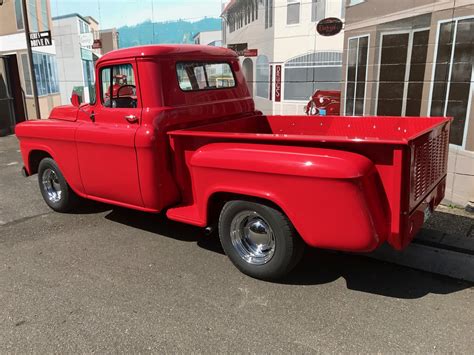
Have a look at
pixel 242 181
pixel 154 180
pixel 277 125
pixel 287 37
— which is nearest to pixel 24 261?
pixel 154 180

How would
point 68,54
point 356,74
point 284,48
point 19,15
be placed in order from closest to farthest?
point 356,74 → point 284,48 → point 68,54 → point 19,15

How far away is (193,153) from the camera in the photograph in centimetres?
381

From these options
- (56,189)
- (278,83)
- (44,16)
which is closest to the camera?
(56,189)

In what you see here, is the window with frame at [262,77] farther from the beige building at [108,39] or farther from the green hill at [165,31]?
the beige building at [108,39]

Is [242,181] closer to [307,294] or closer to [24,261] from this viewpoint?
[307,294]

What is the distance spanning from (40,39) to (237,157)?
10.1m

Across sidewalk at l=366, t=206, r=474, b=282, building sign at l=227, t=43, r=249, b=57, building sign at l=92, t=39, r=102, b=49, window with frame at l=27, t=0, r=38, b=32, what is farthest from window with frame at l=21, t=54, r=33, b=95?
sidewalk at l=366, t=206, r=474, b=282

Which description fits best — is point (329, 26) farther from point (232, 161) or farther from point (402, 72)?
point (232, 161)

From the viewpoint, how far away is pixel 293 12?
6.66m

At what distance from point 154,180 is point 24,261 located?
1501mm

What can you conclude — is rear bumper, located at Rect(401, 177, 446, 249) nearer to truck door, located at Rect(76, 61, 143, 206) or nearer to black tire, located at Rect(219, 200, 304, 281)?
black tire, located at Rect(219, 200, 304, 281)

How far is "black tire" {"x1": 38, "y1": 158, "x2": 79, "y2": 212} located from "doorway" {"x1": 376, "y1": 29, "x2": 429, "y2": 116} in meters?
4.28

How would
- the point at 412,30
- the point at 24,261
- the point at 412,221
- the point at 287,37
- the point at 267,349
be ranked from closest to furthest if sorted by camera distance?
the point at 267,349 < the point at 412,221 < the point at 24,261 < the point at 412,30 < the point at 287,37

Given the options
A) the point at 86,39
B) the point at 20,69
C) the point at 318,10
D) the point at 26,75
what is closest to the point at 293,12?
the point at 318,10
